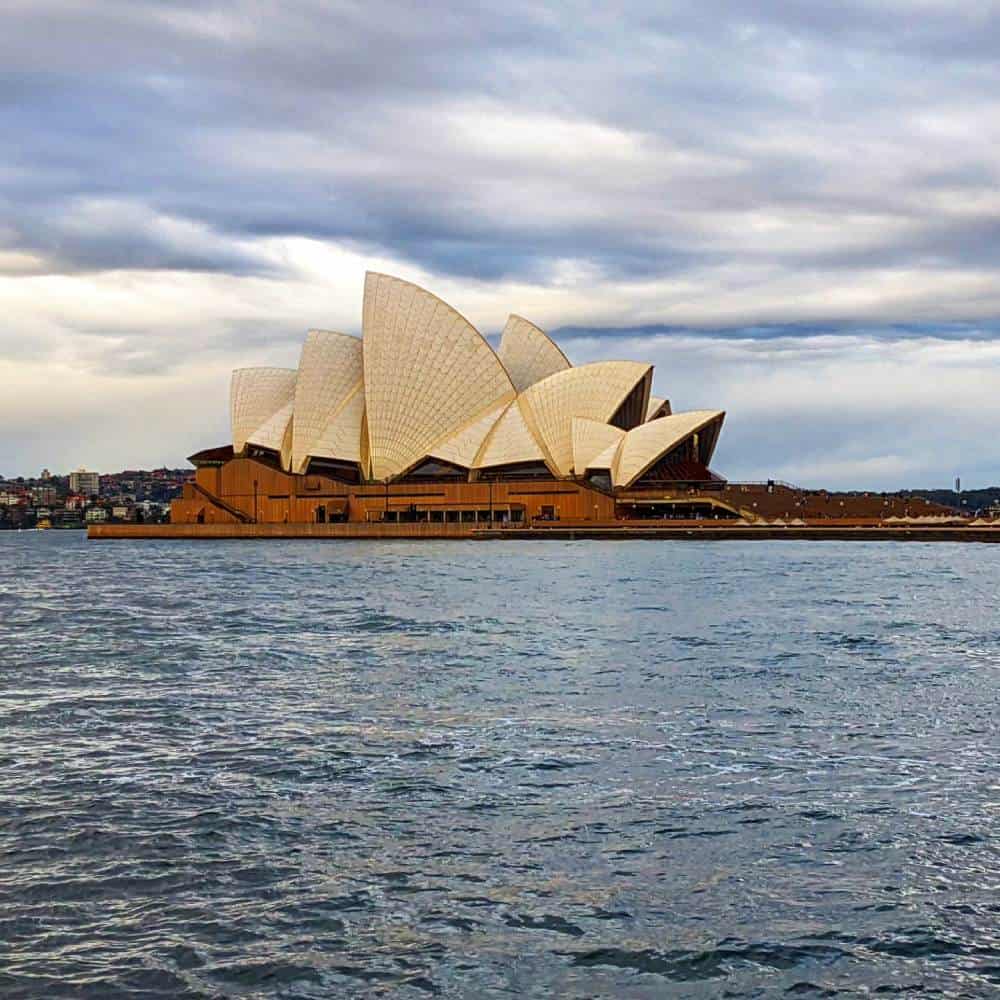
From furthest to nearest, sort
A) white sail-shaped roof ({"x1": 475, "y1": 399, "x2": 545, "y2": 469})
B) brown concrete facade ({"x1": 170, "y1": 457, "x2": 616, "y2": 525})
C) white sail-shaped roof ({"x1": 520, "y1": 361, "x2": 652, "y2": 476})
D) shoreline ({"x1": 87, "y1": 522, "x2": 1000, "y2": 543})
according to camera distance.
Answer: brown concrete facade ({"x1": 170, "y1": 457, "x2": 616, "y2": 525})
white sail-shaped roof ({"x1": 475, "y1": 399, "x2": 545, "y2": 469})
white sail-shaped roof ({"x1": 520, "y1": 361, "x2": 652, "y2": 476})
shoreline ({"x1": 87, "y1": 522, "x2": 1000, "y2": 543})

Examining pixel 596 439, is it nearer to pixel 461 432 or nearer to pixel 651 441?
pixel 651 441

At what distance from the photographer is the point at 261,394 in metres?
94.1

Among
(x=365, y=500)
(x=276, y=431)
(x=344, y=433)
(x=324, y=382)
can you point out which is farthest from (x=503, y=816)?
(x=276, y=431)

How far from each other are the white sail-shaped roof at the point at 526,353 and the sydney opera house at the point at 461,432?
3.7 inches

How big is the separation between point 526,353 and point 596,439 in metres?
9.30

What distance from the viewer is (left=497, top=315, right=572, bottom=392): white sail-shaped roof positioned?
88.1 meters

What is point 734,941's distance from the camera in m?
7.19

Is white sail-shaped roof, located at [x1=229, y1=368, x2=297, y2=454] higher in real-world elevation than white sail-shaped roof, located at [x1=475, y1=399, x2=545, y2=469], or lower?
higher

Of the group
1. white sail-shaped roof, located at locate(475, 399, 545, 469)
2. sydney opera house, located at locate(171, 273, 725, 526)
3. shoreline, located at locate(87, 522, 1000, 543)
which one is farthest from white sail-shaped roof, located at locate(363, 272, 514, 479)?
shoreline, located at locate(87, 522, 1000, 543)

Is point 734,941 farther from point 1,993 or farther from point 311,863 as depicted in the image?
point 1,993

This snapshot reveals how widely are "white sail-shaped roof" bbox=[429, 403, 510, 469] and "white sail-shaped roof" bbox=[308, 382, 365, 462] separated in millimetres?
6395

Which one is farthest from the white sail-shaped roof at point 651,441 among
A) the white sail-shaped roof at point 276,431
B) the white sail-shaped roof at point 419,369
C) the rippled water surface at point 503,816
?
the rippled water surface at point 503,816

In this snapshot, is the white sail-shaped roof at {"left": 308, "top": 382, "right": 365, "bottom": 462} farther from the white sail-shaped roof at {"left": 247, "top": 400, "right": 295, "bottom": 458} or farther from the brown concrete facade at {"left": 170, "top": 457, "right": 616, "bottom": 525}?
the white sail-shaped roof at {"left": 247, "top": 400, "right": 295, "bottom": 458}

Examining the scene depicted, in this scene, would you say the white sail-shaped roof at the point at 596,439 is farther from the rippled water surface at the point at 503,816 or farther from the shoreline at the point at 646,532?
the rippled water surface at the point at 503,816
